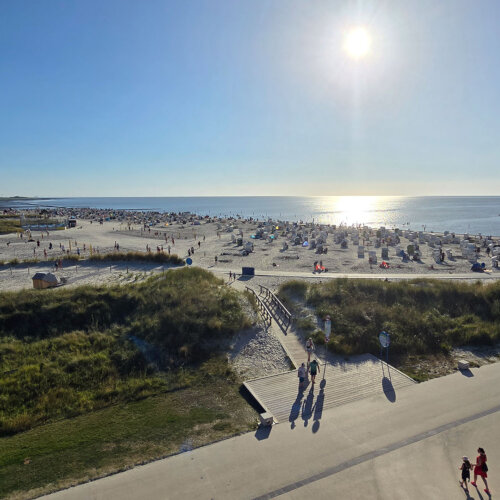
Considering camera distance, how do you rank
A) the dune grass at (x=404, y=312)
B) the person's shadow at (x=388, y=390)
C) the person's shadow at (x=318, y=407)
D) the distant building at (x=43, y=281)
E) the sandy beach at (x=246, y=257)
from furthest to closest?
the sandy beach at (x=246, y=257) < the distant building at (x=43, y=281) < the dune grass at (x=404, y=312) < the person's shadow at (x=388, y=390) < the person's shadow at (x=318, y=407)

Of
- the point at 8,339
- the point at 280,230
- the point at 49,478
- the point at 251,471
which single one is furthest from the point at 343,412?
the point at 280,230

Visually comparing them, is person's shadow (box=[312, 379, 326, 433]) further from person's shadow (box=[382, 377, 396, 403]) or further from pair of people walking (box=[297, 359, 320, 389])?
person's shadow (box=[382, 377, 396, 403])

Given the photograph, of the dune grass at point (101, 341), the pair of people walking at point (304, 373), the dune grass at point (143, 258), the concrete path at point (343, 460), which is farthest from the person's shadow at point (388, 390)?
the dune grass at point (143, 258)

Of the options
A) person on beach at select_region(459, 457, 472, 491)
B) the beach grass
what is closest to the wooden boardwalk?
the beach grass

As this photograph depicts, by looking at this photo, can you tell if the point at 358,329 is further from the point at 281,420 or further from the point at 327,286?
the point at 281,420

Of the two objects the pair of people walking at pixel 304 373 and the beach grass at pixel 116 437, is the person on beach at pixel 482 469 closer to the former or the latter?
the pair of people walking at pixel 304 373

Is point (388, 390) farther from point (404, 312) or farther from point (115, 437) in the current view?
point (115, 437)

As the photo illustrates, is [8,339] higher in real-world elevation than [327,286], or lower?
lower
